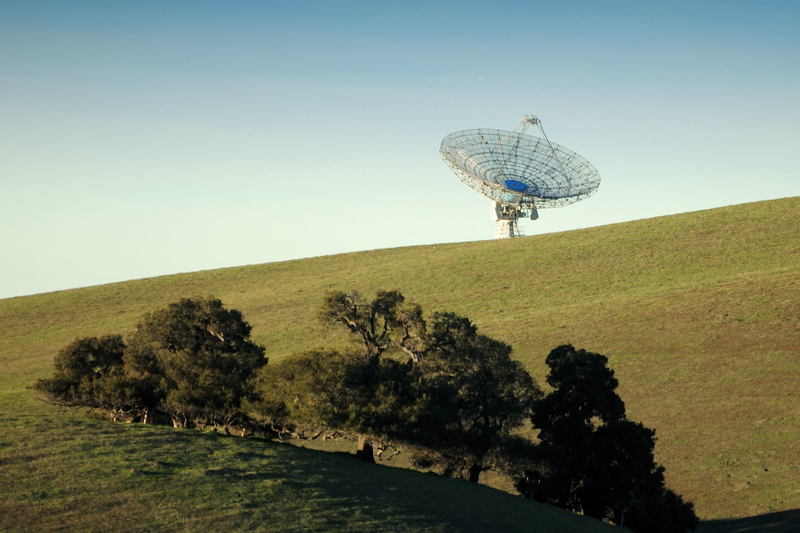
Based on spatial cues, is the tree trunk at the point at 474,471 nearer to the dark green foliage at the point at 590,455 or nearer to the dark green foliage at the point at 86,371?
the dark green foliage at the point at 590,455

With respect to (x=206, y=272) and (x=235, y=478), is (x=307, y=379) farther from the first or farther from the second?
(x=206, y=272)

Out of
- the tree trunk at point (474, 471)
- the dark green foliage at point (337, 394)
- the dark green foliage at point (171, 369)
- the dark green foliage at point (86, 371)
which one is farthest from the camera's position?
the dark green foliage at point (86, 371)

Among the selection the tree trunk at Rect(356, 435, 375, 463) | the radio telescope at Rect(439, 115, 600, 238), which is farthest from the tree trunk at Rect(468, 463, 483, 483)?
the radio telescope at Rect(439, 115, 600, 238)

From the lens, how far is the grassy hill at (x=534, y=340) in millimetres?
32719

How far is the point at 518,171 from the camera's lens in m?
111

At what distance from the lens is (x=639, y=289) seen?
91.9 metres

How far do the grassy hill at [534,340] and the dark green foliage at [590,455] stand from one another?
15.9 feet

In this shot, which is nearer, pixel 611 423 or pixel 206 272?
pixel 611 423

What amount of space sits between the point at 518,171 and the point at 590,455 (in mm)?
73287

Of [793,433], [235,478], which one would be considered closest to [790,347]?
[793,433]

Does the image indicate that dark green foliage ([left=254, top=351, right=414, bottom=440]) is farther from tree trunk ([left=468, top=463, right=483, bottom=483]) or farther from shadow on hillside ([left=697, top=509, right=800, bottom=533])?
shadow on hillside ([left=697, top=509, right=800, bottom=533])

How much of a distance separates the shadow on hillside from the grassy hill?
23.9 inches

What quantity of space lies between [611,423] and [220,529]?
80.2 ft

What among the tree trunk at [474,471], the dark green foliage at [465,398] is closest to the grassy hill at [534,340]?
the dark green foliage at [465,398]
